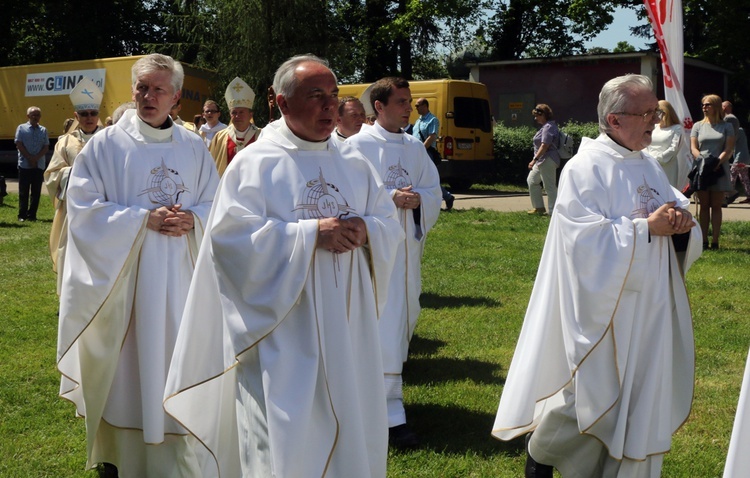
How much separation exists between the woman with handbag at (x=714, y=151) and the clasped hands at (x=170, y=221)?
947 centimetres

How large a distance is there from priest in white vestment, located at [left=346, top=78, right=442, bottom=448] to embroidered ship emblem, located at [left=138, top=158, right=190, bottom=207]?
163cm

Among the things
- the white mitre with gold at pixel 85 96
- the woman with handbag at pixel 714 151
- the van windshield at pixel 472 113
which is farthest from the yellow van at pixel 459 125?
the white mitre with gold at pixel 85 96

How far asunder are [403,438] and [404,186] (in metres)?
1.73

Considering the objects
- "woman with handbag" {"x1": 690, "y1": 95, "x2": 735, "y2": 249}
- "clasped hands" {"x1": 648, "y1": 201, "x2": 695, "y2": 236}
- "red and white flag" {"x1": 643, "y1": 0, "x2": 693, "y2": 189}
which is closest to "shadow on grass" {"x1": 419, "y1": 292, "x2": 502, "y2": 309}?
"red and white flag" {"x1": 643, "y1": 0, "x2": 693, "y2": 189}

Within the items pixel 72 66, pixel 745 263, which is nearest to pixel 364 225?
pixel 745 263

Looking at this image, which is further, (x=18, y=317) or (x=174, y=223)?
(x=18, y=317)

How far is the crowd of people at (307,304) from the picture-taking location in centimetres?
399

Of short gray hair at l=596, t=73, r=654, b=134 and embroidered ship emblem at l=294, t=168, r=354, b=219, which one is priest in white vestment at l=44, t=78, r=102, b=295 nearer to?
embroidered ship emblem at l=294, t=168, r=354, b=219

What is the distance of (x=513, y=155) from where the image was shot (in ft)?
89.8

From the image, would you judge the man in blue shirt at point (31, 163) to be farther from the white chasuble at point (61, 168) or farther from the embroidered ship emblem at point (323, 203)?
the embroidered ship emblem at point (323, 203)

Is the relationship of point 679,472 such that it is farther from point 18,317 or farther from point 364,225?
point 18,317

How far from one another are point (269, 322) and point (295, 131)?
31.9 inches

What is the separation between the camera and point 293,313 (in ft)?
13.2

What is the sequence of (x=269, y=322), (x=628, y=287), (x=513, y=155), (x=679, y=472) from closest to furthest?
(x=269, y=322) < (x=628, y=287) < (x=679, y=472) < (x=513, y=155)
